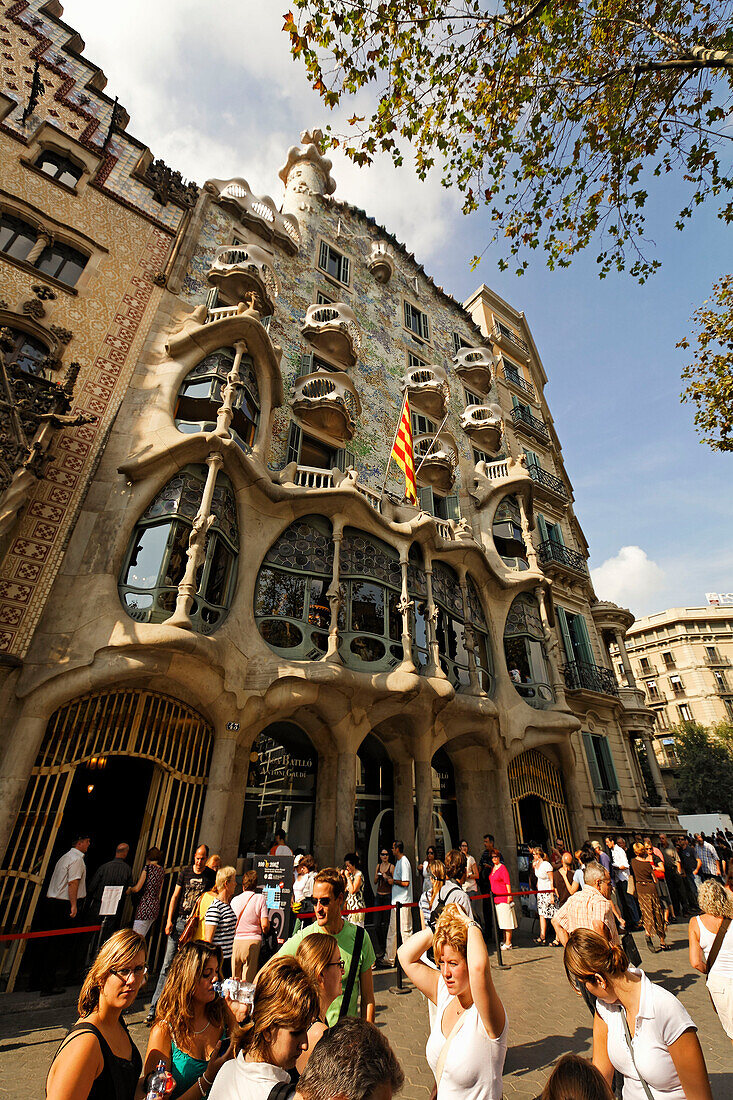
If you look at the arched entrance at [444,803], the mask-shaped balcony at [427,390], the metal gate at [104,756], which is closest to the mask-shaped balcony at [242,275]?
the mask-shaped balcony at [427,390]

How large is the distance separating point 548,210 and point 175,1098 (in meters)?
10.9

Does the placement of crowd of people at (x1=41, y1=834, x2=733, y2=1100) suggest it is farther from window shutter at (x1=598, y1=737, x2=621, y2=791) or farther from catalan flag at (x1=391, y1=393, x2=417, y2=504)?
window shutter at (x1=598, y1=737, x2=621, y2=791)

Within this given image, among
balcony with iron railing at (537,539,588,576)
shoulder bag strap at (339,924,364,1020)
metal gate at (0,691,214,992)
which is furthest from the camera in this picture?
balcony with iron railing at (537,539,588,576)

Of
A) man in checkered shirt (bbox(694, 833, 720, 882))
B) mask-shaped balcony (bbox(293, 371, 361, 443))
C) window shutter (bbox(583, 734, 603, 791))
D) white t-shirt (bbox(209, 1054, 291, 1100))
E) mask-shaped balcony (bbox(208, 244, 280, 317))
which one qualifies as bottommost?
white t-shirt (bbox(209, 1054, 291, 1100))

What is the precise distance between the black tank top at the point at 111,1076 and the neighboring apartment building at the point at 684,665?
45283 millimetres

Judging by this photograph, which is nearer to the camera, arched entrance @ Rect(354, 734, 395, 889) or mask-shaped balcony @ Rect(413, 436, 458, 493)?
arched entrance @ Rect(354, 734, 395, 889)

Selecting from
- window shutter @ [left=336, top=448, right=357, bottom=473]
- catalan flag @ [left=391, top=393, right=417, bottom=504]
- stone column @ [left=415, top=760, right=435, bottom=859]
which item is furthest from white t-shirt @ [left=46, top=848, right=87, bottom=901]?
window shutter @ [left=336, top=448, right=357, bottom=473]

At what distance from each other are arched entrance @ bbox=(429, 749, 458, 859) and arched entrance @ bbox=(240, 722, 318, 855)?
398cm

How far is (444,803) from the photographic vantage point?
1522 centimetres

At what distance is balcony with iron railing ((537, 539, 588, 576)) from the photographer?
20.4 metres

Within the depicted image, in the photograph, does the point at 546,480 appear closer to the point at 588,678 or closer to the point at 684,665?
the point at 588,678

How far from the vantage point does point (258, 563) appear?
12211mm

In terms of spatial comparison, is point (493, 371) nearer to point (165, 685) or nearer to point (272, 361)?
point (272, 361)

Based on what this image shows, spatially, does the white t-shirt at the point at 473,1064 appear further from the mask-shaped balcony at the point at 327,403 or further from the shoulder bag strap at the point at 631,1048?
the mask-shaped balcony at the point at 327,403
